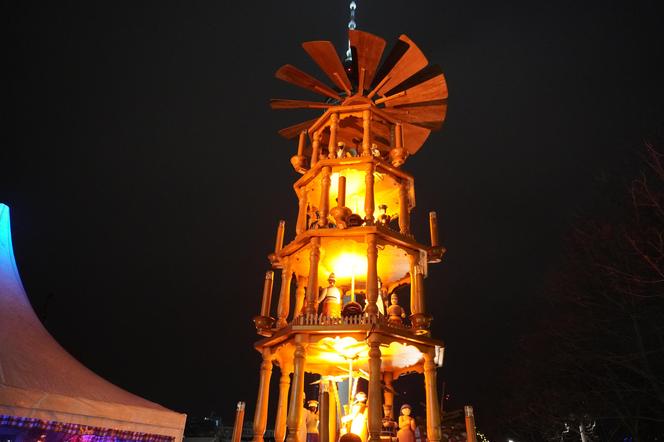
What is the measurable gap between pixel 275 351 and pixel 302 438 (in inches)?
105

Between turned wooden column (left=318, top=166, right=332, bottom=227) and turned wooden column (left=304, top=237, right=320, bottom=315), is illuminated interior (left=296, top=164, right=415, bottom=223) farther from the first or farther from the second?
turned wooden column (left=304, top=237, right=320, bottom=315)

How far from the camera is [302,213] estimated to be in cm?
1380

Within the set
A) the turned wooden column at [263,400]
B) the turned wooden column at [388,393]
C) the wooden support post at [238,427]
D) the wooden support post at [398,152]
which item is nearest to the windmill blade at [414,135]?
the wooden support post at [398,152]

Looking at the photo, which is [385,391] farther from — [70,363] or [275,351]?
[70,363]

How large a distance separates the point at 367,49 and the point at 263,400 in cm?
1066

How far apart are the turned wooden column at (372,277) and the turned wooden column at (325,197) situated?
1.44 metres

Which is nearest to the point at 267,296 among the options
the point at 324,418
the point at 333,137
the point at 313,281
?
the point at 313,281

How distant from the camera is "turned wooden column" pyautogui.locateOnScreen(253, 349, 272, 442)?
406 inches

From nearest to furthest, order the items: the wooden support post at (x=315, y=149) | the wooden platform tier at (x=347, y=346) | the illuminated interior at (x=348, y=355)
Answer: the wooden platform tier at (x=347, y=346) → the illuminated interior at (x=348, y=355) → the wooden support post at (x=315, y=149)

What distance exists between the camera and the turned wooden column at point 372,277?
10.3m

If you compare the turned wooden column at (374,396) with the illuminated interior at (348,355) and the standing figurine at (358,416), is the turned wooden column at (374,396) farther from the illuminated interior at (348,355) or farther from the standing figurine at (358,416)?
the standing figurine at (358,416)

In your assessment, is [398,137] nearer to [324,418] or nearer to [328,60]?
[328,60]

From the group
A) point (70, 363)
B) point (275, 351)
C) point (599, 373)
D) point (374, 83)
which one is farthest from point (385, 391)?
point (599, 373)

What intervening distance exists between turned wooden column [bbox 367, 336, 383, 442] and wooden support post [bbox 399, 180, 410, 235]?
12.1 feet
